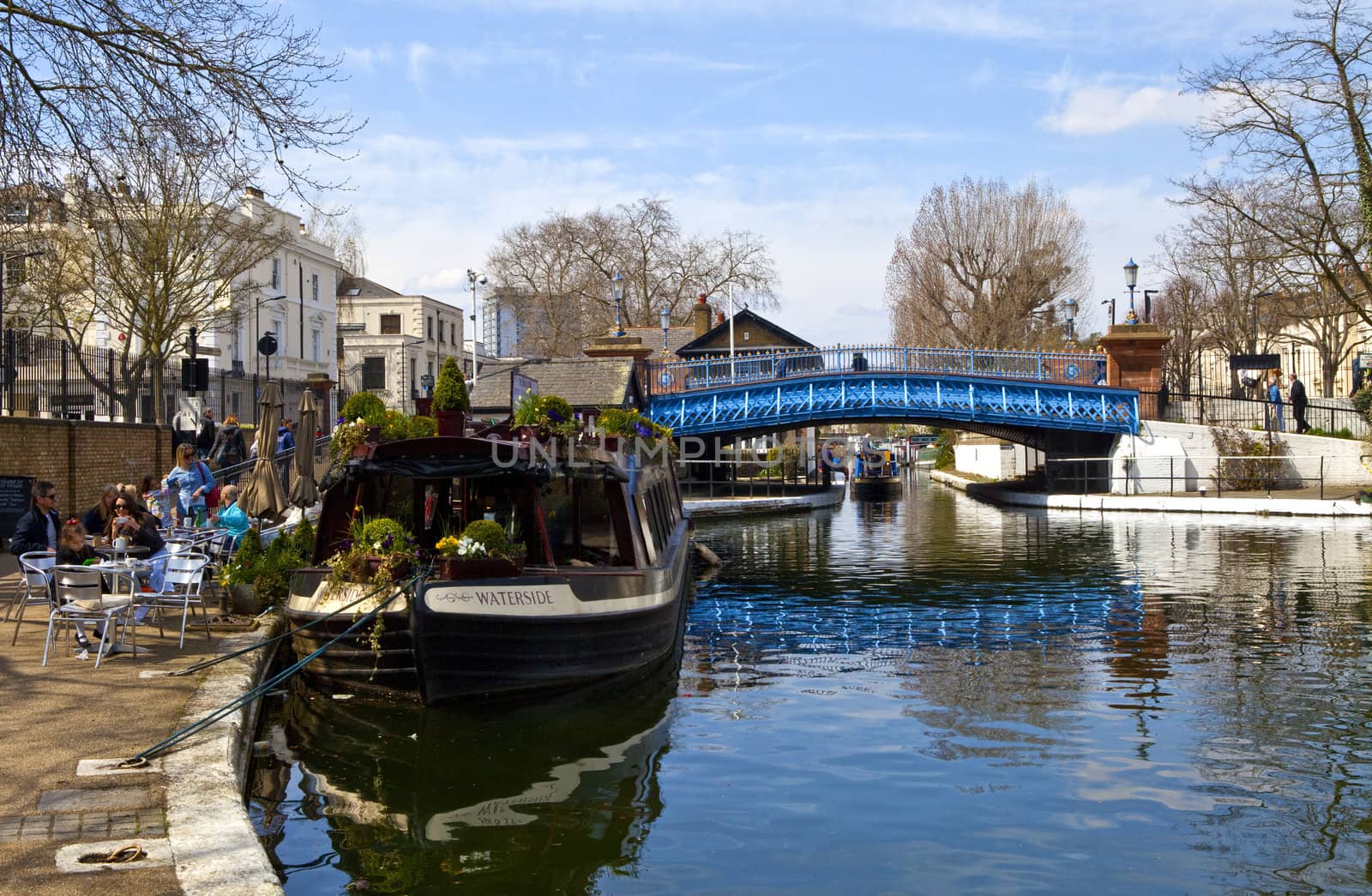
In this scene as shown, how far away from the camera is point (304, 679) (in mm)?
13094

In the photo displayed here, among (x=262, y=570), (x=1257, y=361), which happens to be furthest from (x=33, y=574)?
(x=1257, y=361)

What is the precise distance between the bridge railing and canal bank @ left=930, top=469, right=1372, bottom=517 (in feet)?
13.9

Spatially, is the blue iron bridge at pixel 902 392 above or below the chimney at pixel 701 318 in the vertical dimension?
below

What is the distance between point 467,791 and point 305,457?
9630mm

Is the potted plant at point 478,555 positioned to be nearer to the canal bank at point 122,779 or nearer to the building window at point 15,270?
the canal bank at point 122,779

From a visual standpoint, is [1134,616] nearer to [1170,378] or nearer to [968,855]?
[968,855]

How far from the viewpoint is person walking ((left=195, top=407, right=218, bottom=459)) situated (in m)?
26.4

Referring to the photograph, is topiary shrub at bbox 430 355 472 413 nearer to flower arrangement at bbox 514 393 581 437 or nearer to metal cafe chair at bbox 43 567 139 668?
flower arrangement at bbox 514 393 581 437

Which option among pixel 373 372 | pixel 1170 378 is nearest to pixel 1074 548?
pixel 1170 378

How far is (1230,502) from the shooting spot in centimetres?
3466

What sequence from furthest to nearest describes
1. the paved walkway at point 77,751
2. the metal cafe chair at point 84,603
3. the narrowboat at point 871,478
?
1. the narrowboat at point 871,478
2. the metal cafe chair at point 84,603
3. the paved walkway at point 77,751

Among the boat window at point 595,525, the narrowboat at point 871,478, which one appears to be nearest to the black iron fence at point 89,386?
the boat window at point 595,525

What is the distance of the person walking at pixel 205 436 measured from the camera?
86.5 feet

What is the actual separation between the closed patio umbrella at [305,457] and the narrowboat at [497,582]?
4.34 meters
